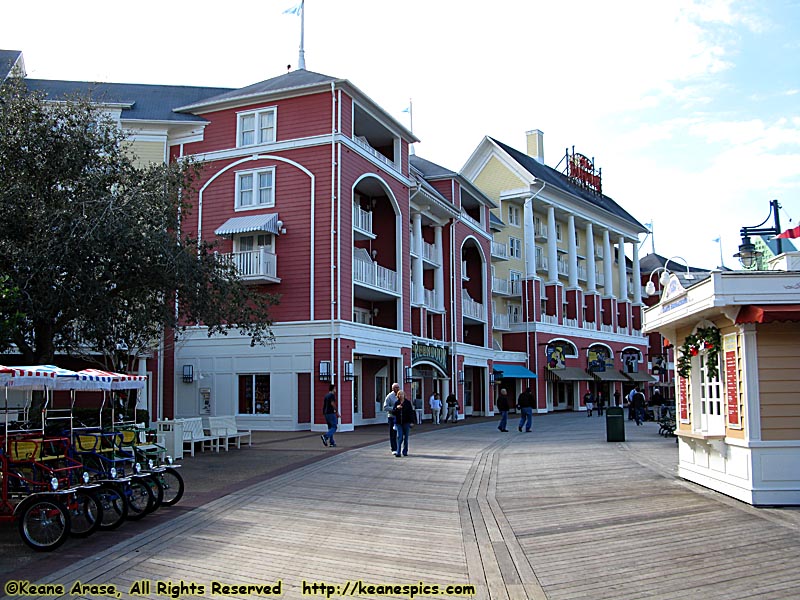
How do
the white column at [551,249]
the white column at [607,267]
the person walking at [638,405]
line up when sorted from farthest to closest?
the white column at [607,267]
the white column at [551,249]
the person walking at [638,405]

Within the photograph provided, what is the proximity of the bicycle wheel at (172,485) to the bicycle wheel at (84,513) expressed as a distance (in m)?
1.54

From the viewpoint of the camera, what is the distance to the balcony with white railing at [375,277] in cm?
2917

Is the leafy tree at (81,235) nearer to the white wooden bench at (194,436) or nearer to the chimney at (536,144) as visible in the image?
the white wooden bench at (194,436)

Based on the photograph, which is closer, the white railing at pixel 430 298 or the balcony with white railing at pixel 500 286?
the white railing at pixel 430 298

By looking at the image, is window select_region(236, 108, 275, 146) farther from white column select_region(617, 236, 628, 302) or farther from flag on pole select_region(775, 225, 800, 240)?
white column select_region(617, 236, 628, 302)

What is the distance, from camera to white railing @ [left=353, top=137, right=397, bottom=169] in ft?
97.3

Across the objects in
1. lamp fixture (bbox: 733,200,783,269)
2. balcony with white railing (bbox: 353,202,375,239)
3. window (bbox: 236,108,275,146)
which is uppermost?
window (bbox: 236,108,275,146)

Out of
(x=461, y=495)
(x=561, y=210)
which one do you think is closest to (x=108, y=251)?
(x=461, y=495)

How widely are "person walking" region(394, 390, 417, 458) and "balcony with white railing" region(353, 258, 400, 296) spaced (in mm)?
11501

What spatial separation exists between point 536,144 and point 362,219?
34561 millimetres

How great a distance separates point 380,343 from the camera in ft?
99.8

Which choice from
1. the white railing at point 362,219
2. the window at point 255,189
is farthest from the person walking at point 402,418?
the window at point 255,189

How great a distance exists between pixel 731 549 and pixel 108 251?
11970mm

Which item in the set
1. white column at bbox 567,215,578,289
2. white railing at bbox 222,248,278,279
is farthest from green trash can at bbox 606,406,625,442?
white column at bbox 567,215,578,289
